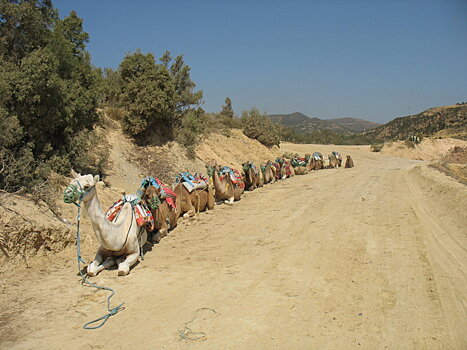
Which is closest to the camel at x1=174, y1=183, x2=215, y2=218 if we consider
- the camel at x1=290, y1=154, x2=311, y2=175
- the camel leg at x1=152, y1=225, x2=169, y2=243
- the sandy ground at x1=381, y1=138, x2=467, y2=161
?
the camel leg at x1=152, y1=225, x2=169, y2=243

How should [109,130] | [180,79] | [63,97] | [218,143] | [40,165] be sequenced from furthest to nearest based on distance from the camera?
[218,143]
[180,79]
[109,130]
[63,97]
[40,165]

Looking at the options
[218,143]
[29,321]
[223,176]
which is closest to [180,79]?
[218,143]

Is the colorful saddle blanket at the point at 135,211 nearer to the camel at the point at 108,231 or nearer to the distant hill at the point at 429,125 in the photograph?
the camel at the point at 108,231

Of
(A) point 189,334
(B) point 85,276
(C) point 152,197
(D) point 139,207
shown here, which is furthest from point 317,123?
(A) point 189,334

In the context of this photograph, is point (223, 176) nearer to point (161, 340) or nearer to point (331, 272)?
point (331, 272)

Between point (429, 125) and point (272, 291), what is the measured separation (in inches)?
2561

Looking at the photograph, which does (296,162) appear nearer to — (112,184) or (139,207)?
(112,184)

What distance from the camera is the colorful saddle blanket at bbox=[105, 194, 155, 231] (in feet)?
21.4

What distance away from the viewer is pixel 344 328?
4398 millimetres

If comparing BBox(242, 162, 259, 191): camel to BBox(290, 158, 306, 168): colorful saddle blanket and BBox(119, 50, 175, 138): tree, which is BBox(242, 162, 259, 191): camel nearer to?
BBox(119, 50, 175, 138): tree

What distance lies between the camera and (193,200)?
10531 mm

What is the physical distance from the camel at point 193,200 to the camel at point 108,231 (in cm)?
316

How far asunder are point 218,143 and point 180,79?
4398 mm

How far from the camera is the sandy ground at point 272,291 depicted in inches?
167
